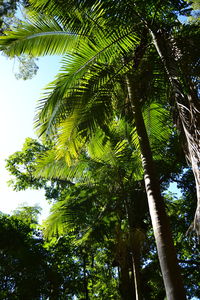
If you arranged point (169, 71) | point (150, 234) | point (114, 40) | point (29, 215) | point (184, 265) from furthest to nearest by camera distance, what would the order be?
point (29, 215)
point (150, 234)
point (184, 265)
point (114, 40)
point (169, 71)

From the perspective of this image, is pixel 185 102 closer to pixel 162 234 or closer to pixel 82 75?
pixel 162 234

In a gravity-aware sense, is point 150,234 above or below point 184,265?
above

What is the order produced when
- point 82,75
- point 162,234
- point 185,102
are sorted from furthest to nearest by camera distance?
1. point 82,75
2. point 185,102
3. point 162,234

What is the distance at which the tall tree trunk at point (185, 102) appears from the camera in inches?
104

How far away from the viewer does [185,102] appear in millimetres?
3186

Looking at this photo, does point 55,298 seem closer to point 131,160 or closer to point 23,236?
point 23,236

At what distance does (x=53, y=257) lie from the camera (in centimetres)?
695

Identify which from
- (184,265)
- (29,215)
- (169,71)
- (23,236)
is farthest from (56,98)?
(29,215)

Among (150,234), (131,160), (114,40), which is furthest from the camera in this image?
(150,234)

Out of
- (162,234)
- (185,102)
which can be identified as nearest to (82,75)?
(185,102)

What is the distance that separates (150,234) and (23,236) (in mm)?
6998

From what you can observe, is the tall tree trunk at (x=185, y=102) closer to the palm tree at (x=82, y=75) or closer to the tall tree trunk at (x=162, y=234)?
Result: the tall tree trunk at (x=162, y=234)

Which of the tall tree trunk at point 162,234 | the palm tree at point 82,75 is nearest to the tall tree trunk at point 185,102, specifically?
the tall tree trunk at point 162,234

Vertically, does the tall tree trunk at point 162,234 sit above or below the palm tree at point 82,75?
below
